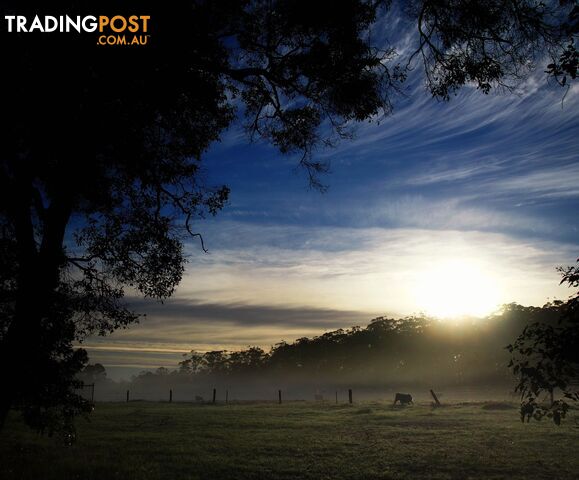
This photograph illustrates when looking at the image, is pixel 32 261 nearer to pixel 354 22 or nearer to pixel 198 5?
pixel 198 5

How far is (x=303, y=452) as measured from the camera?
17.1 metres

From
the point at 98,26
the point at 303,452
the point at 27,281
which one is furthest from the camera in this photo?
the point at 303,452

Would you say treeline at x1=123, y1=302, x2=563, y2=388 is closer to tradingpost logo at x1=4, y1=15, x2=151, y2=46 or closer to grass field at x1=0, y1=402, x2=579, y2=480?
grass field at x1=0, y1=402, x2=579, y2=480

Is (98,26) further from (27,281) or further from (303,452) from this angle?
(303,452)

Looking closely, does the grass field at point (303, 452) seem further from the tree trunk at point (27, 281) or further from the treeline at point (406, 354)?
the treeline at point (406, 354)

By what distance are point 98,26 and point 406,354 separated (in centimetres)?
11195

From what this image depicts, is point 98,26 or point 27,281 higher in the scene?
point 98,26

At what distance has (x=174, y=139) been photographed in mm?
12727

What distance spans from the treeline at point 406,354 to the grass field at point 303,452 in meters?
47.4

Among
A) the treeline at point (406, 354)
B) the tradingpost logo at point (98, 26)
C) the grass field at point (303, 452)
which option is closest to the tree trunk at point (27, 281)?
the tradingpost logo at point (98, 26)

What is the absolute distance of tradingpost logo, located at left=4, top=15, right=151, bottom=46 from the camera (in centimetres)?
909

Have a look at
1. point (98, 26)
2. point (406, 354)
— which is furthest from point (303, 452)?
point (406, 354)

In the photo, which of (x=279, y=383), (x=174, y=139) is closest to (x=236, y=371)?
(x=279, y=383)

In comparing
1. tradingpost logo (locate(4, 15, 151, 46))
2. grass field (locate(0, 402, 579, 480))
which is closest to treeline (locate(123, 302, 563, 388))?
grass field (locate(0, 402, 579, 480))
